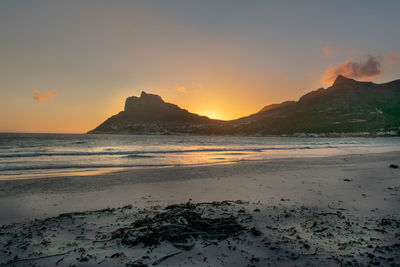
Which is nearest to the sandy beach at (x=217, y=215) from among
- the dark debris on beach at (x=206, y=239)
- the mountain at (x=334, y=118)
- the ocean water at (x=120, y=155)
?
the dark debris on beach at (x=206, y=239)

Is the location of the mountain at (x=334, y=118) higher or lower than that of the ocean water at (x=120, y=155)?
higher

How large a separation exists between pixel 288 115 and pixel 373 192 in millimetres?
191642

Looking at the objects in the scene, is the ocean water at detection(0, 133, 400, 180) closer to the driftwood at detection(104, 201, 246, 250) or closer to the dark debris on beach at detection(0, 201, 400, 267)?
the dark debris on beach at detection(0, 201, 400, 267)

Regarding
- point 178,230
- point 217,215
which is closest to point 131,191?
point 217,215

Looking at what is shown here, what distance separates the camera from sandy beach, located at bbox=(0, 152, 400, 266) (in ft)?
14.3

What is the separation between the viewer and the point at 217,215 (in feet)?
21.9

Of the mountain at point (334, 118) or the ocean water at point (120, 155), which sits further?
the mountain at point (334, 118)

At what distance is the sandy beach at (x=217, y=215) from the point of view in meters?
4.36

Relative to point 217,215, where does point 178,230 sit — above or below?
above

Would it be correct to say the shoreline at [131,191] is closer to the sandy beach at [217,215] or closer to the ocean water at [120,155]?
the sandy beach at [217,215]

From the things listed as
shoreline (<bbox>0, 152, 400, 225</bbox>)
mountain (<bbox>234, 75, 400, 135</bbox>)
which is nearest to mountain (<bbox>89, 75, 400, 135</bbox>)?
mountain (<bbox>234, 75, 400, 135</bbox>)

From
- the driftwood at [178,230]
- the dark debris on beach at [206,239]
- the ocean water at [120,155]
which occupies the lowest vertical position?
the ocean water at [120,155]

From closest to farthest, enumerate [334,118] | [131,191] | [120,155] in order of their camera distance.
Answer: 1. [131,191]
2. [120,155]
3. [334,118]

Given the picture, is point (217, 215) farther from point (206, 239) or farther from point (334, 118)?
point (334, 118)
